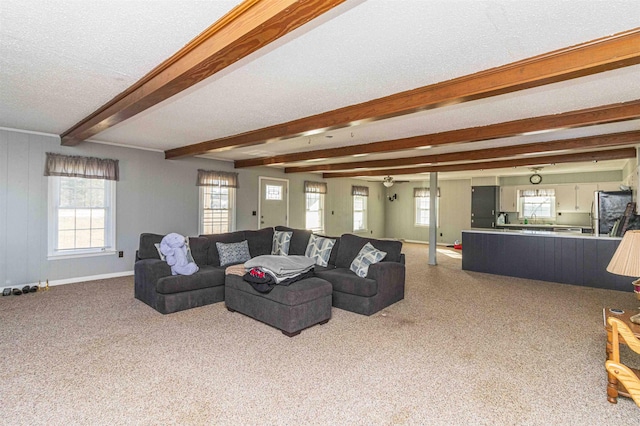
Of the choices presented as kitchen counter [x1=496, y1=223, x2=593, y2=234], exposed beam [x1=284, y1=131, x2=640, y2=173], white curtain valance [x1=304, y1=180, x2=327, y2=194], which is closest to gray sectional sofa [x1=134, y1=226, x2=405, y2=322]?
exposed beam [x1=284, y1=131, x2=640, y2=173]

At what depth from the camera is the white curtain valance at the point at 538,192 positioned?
29.5 ft

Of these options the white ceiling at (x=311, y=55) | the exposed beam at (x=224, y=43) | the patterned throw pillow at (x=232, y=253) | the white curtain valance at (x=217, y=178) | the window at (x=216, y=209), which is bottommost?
the patterned throw pillow at (x=232, y=253)

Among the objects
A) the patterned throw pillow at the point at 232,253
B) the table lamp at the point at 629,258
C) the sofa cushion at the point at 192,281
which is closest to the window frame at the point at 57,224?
the patterned throw pillow at the point at 232,253

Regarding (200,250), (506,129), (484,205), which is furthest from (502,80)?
(484,205)

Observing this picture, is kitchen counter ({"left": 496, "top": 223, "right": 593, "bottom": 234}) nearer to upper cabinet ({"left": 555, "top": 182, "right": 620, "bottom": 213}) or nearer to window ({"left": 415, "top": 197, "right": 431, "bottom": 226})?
upper cabinet ({"left": 555, "top": 182, "right": 620, "bottom": 213})

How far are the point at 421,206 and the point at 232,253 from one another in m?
8.52

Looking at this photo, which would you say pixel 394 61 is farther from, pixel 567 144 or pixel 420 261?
pixel 420 261

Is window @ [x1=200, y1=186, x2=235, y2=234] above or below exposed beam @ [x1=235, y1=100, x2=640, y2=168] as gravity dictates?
below

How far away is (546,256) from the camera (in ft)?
20.3

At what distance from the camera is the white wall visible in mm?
4922

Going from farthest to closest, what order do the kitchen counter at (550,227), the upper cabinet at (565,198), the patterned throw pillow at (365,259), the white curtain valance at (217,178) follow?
the upper cabinet at (565,198)
the kitchen counter at (550,227)
the white curtain valance at (217,178)
the patterned throw pillow at (365,259)

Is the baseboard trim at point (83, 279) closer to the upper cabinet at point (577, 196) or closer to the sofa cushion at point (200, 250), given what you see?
the sofa cushion at point (200, 250)

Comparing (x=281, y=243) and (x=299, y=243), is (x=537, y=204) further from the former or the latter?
(x=281, y=243)

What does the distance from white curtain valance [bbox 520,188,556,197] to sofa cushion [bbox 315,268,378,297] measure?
24.4 feet
